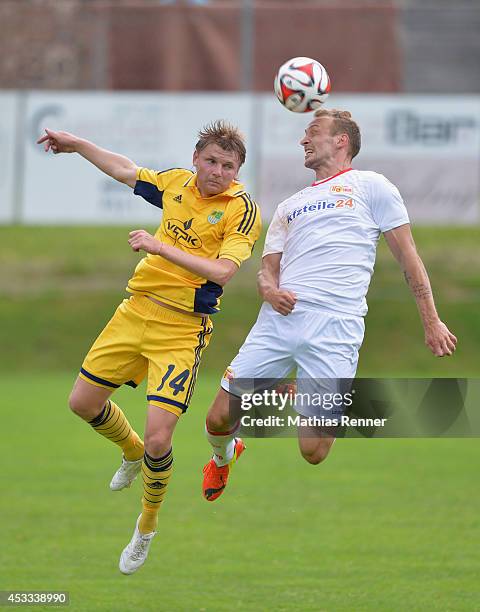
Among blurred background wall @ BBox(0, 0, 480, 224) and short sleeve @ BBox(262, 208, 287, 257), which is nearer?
short sleeve @ BBox(262, 208, 287, 257)

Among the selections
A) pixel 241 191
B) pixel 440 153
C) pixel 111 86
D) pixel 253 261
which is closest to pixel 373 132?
pixel 440 153

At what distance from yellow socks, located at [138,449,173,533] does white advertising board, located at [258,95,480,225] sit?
1343cm

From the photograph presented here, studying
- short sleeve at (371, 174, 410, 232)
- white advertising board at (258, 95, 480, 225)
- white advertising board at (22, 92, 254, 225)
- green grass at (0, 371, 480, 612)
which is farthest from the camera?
white advertising board at (22, 92, 254, 225)

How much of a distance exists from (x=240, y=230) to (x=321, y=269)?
0.54 metres

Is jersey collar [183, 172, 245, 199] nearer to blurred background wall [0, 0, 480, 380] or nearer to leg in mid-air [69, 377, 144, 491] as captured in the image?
leg in mid-air [69, 377, 144, 491]

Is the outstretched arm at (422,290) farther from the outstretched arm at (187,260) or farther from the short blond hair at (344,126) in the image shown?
the outstretched arm at (187,260)

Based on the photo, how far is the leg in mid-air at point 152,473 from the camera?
7.65 m

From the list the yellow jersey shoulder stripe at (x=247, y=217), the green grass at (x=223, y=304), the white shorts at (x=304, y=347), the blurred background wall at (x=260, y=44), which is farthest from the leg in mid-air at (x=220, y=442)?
the blurred background wall at (x=260, y=44)

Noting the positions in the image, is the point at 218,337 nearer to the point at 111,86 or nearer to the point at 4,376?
the point at 4,376

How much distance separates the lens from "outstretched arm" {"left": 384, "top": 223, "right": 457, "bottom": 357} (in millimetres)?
7270

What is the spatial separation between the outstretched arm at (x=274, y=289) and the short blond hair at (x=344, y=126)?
2.68ft

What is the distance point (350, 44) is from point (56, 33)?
Result: 18.1 ft

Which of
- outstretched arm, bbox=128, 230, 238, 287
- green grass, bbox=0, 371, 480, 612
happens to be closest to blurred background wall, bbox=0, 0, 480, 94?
green grass, bbox=0, 371, 480, 612

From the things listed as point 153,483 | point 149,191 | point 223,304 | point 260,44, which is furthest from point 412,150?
point 153,483
